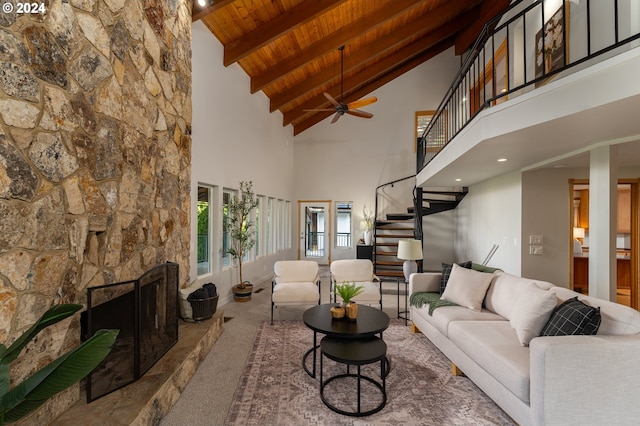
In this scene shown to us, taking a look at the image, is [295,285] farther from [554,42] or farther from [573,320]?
[554,42]

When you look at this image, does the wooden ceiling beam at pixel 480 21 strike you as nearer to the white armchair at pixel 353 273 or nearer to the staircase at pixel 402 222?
the staircase at pixel 402 222

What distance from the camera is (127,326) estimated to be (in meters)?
2.26

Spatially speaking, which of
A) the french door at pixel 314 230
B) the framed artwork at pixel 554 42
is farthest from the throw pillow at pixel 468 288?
the french door at pixel 314 230

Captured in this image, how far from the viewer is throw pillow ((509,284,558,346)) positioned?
2.29m

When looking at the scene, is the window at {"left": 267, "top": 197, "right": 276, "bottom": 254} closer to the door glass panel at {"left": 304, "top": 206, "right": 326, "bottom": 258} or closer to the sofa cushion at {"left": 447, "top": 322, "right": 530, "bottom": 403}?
the door glass panel at {"left": 304, "top": 206, "right": 326, "bottom": 258}

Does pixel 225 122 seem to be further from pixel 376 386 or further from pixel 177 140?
pixel 376 386

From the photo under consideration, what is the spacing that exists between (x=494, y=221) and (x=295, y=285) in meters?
4.28

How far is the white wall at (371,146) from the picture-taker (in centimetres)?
871

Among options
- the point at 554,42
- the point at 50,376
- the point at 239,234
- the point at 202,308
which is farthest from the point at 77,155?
the point at 554,42

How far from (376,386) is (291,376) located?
77 centimetres

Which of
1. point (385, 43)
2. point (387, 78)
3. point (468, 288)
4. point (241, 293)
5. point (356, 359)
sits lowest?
point (241, 293)

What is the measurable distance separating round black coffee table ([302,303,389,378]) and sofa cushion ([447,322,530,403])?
66cm

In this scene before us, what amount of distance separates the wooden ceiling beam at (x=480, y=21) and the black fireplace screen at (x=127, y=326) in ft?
23.8
